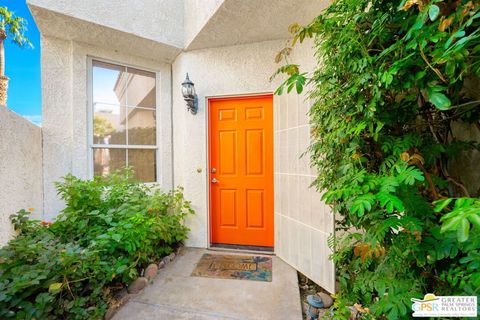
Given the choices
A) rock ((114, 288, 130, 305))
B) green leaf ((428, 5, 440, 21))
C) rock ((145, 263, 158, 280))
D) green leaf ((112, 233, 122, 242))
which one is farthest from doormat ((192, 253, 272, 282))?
green leaf ((428, 5, 440, 21))

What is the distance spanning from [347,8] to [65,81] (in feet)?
11.4

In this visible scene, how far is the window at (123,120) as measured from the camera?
289cm

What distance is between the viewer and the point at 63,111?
2.68 meters

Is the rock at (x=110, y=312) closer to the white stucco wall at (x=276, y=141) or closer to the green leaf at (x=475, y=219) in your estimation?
the white stucco wall at (x=276, y=141)

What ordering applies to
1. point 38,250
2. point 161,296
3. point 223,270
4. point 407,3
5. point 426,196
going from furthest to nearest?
point 223,270, point 161,296, point 38,250, point 426,196, point 407,3

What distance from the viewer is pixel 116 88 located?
297 cm

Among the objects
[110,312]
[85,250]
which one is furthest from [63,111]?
[110,312]

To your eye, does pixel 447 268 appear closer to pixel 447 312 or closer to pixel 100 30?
pixel 447 312

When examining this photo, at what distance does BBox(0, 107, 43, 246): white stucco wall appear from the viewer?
178 centimetres

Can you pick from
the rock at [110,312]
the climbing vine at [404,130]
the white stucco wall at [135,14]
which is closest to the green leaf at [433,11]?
the climbing vine at [404,130]

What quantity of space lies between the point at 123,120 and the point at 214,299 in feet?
9.15

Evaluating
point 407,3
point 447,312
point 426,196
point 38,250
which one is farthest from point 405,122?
point 38,250

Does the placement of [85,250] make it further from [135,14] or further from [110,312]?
[135,14]

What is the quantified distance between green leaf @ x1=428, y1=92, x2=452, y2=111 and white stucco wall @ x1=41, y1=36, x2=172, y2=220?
3.60 metres
